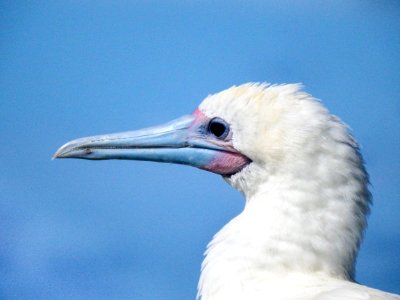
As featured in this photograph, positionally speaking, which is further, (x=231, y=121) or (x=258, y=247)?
(x=231, y=121)

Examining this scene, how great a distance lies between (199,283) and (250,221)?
0.26m

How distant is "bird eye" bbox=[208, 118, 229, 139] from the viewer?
314 cm

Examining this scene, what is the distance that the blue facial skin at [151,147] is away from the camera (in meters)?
3.29

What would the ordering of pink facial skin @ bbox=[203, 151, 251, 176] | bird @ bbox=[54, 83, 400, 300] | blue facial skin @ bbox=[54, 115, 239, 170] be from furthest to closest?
blue facial skin @ bbox=[54, 115, 239, 170], pink facial skin @ bbox=[203, 151, 251, 176], bird @ bbox=[54, 83, 400, 300]

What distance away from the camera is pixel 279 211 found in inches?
111

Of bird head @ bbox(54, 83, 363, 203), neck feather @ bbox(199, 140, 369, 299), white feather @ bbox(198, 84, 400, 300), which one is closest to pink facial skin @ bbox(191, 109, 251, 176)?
bird head @ bbox(54, 83, 363, 203)

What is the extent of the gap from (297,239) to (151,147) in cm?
76

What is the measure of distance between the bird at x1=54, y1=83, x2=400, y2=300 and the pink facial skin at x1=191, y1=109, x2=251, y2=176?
0.05 metres

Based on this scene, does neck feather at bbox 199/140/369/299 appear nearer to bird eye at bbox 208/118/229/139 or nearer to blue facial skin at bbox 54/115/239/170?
bird eye at bbox 208/118/229/139

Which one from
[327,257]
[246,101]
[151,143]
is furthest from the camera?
→ [151,143]

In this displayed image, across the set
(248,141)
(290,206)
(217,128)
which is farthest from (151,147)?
(290,206)

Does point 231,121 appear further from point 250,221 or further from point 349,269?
point 349,269

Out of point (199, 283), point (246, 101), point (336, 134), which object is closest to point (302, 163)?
point (336, 134)

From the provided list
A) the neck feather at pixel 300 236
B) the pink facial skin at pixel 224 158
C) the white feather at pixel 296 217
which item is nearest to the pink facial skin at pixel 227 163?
the pink facial skin at pixel 224 158
